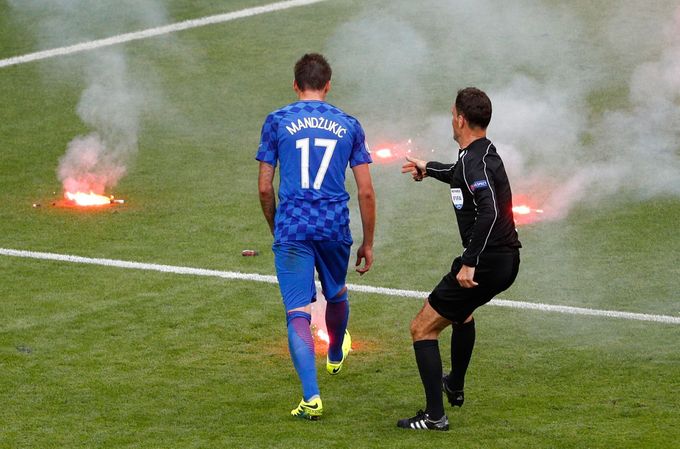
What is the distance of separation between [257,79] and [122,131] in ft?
8.19

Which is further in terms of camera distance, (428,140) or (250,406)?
(428,140)

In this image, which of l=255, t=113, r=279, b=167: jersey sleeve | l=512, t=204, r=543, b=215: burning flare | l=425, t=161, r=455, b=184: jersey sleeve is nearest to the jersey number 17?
l=255, t=113, r=279, b=167: jersey sleeve

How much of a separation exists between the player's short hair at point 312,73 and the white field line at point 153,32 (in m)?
11.9

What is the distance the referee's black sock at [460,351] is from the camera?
8125 millimetres

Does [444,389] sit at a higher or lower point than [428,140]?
lower

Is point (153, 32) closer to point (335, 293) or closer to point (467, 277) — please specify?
point (335, 293)

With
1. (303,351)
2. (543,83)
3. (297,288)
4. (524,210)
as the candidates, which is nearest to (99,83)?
(543,83)

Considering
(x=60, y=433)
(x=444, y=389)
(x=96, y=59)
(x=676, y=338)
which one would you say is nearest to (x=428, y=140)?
(x=96, y=59)

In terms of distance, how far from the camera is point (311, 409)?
7.83 meters

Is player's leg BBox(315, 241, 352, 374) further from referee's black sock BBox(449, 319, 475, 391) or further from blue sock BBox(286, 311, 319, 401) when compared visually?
referee's black sock BBox(449, 319, 475, 391)

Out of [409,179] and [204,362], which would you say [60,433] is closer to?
[204,362]

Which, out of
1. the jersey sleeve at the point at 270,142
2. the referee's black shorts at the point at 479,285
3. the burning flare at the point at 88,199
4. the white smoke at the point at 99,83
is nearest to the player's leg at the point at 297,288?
the jersey sleeve at the point at 270,142

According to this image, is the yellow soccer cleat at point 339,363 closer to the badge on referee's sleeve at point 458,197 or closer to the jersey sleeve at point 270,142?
the jersey sleeve at point 270,142

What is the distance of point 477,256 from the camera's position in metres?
7.55
